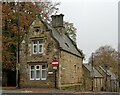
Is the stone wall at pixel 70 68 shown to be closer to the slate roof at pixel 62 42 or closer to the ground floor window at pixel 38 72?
the slate roof at pixel 62 42

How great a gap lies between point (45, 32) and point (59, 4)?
44.7ft

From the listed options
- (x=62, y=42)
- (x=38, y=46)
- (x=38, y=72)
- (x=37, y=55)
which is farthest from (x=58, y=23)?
(x=38, y=72)

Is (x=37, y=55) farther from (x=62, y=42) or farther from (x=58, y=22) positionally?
(x=58, y=22)

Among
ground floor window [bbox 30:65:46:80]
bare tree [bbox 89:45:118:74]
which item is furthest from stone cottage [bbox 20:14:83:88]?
bare tree [bbox 89:45:118:74]

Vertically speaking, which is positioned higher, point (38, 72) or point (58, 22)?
point (58, 22)

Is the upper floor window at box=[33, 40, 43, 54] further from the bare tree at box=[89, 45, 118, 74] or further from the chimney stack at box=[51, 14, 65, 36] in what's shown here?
the bare tree at box=[89, 45, 118, 74]

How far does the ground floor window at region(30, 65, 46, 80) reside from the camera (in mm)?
36119

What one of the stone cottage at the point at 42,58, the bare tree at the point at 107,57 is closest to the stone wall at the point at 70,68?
the stone cottage at the point at 42,58

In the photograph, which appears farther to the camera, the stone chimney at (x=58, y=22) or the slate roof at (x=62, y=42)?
the stone chimney at (x=58, y=22)

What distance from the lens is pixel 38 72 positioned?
36344 millimetres

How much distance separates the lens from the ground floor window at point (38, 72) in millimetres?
36119

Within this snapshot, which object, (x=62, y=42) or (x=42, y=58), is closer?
(x=42, y=58)

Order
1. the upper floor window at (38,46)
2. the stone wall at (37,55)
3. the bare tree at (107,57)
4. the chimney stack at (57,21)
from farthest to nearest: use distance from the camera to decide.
→ 1. the bare tree at (107,57)
2. the chimney stack at (57,21)
3. the upper floor window at (38,46)
4. the stone wall at (37,55)

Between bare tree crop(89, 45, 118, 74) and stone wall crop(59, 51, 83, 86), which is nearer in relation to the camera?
stone wall crop(59, 51, 83, 86)
